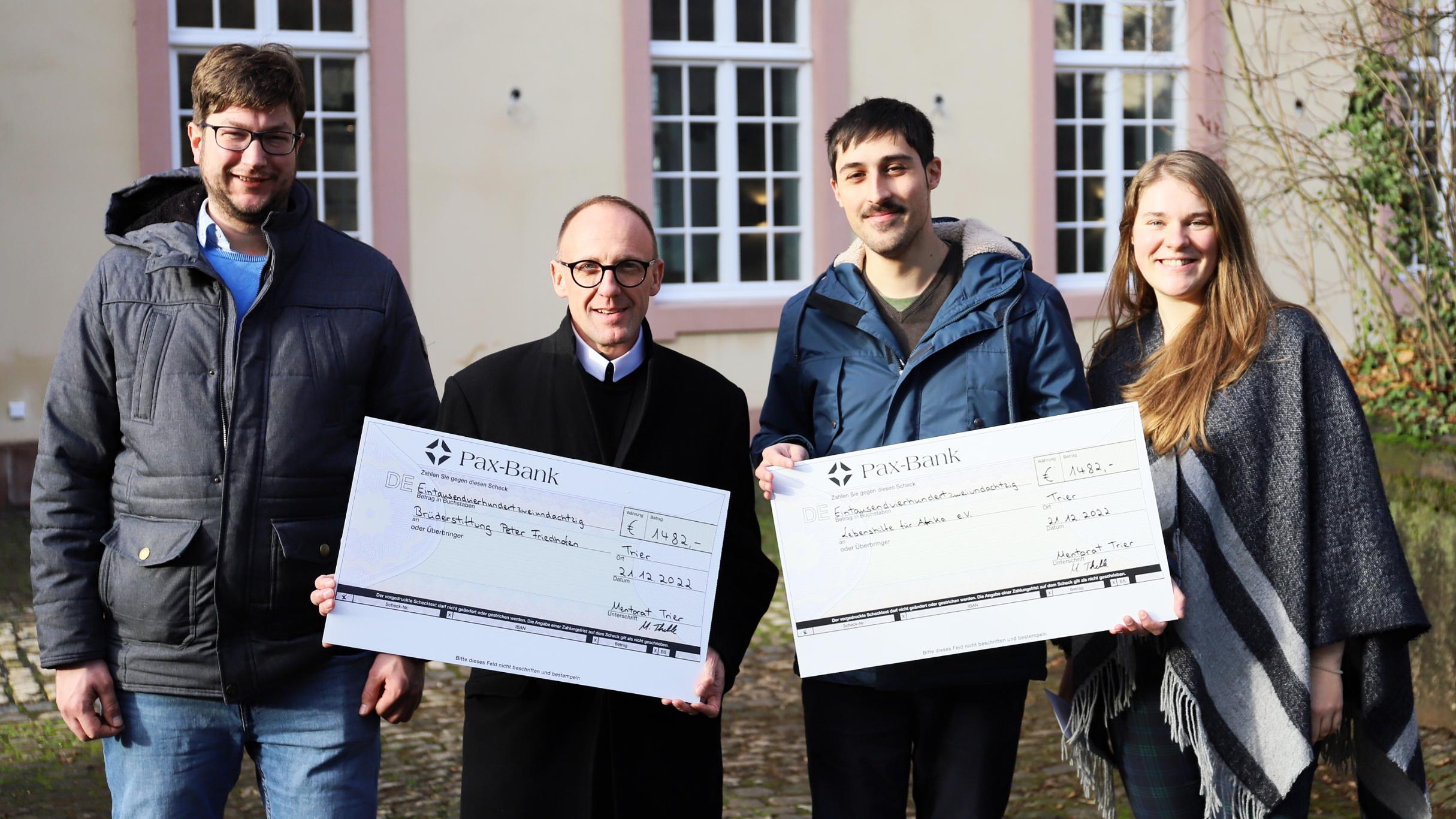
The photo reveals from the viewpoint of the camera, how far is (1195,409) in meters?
3.06

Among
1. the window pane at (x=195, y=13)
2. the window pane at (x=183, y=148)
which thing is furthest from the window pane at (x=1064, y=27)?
the window pane at (x=183, y=148)

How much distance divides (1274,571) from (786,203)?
31.8 feet

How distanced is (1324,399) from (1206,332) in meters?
0.27

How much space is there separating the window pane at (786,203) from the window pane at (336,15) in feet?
12.1

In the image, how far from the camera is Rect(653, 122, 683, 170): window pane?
1203 centimetres

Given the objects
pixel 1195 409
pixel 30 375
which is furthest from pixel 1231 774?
pixel 30 375

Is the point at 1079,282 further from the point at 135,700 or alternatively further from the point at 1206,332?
the point at 135,700

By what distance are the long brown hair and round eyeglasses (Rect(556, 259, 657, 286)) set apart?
1.09m

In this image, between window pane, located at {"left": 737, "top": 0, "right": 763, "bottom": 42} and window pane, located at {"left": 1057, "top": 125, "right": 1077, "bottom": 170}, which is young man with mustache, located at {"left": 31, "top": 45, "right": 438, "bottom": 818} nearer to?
window pane, located at {"left": 737, "top": 0, "right": 763, "bottom": 42}

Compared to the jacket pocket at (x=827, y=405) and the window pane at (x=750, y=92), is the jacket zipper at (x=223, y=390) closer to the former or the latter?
the jacket pocket at (x=827, y=405)

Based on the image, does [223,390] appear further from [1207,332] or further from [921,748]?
[1207,332]

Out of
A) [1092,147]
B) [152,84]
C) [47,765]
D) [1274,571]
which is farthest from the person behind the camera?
[1092,147]

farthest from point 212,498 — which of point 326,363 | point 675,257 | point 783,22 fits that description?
point 783,22

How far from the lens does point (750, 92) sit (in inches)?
485
